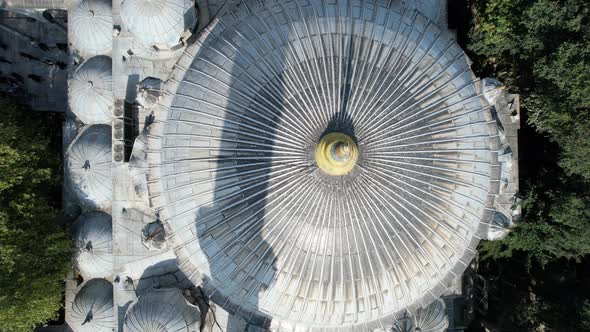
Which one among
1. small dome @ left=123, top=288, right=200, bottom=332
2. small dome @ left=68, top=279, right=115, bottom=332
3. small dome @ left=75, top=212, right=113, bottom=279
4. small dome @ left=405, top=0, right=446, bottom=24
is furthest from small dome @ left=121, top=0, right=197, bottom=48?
small dome @ left=68, top=279, right=115, bottom=332

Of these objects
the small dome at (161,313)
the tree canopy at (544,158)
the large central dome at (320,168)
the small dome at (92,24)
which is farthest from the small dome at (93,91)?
the tree canopy at (544,158)

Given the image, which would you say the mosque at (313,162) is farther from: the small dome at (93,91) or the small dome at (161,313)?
the small dome at (93,91)

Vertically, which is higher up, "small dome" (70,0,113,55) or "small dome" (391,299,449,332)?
"small dome" (70,0,113,55)

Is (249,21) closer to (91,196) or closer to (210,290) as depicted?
(210,290)

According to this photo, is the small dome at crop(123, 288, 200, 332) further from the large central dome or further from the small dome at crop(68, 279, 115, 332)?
the small dome at crop(68, 279, 115, 332)

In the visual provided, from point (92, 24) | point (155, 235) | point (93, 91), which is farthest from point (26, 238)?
point (92, 24)

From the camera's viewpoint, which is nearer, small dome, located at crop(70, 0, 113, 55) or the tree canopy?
the tree canopy
